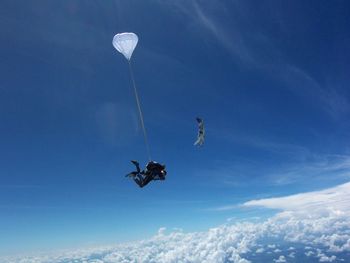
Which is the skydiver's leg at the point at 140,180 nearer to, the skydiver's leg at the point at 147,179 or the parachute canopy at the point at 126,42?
the skydiver's leg at the point at 147,179

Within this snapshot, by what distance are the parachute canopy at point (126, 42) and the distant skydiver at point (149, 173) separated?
815 cm

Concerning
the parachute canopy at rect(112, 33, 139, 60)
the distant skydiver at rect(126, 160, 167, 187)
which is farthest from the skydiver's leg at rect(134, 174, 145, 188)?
the parachute canopy at rect(112, 33, 139, 60)

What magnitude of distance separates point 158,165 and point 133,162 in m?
1.90

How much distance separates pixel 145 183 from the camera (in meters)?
20.2

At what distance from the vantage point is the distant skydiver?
19875 millimetres

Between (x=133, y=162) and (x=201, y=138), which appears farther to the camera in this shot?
(x=201, y=138)

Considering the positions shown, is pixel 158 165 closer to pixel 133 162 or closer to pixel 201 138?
pixel 133 162

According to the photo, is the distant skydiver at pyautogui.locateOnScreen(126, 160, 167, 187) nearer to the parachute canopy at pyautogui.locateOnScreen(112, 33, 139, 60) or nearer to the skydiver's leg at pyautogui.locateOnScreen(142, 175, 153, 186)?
the skydiver's leg at pyautogui.locateOnScreen(142, 175, 153, 186)

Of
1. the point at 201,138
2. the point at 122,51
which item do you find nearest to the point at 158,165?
the point at 201,138

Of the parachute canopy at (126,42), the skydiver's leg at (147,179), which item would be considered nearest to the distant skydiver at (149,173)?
the skydiver's leg at (147,179)

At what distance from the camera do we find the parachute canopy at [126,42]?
61.7ft

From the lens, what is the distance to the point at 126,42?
18.9m

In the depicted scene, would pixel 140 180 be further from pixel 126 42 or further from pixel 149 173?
pixel 126 42

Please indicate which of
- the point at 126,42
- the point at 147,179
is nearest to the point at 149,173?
the point at 147,179
